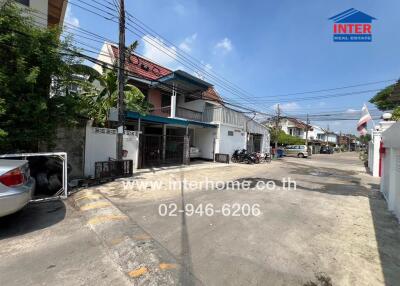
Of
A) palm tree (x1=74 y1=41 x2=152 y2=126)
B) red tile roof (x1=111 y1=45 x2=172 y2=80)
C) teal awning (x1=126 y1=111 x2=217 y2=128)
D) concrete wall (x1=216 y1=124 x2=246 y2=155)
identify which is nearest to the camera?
palm tree (x1=74 y1=41 x2=152 y2=126)

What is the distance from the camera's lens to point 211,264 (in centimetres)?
326

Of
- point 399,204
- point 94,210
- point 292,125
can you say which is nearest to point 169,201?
point 94,210

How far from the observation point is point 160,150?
1410cm

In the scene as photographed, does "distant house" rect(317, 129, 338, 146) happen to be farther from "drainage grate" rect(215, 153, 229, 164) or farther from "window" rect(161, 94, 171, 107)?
"window" rect(161, 94, 171, 107)

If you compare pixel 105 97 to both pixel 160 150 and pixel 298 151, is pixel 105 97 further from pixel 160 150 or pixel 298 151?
pixel 298 151

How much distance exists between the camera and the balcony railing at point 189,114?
712 inches

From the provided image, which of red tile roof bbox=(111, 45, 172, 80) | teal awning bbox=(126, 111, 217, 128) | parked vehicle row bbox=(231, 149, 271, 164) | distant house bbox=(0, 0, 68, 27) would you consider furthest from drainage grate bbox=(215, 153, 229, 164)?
distant house bbox=(0, 0, 68, 27)

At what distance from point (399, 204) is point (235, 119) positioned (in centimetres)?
1519

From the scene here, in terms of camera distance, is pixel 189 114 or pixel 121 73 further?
pixel 189 114

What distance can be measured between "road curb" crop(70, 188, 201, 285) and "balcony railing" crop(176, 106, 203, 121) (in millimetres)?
13104

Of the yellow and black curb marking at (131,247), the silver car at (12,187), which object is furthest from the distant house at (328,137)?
the silver car at (12,187)

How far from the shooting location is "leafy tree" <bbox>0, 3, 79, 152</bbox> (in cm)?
606

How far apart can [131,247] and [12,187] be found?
99.7 inches

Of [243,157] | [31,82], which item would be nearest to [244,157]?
[243,157]
